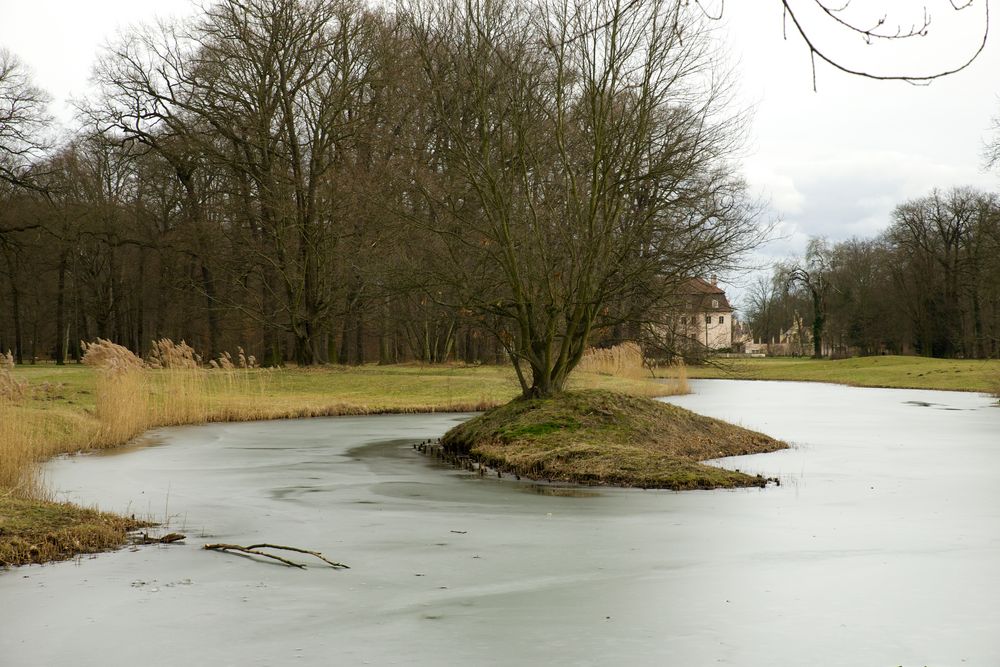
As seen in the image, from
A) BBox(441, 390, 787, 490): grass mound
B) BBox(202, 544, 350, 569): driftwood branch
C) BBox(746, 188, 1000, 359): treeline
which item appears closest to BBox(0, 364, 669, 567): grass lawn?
BBox(202, 544, 350, 569): driftwood branch

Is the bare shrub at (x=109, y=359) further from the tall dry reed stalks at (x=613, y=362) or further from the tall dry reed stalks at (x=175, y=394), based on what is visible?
the tall dry reed stalks at (x=613, y=362)

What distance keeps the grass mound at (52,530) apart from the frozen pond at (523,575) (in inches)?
14.0

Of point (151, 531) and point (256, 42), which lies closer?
point (151, 531)

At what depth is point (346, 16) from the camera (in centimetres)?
3123

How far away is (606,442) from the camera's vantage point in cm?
1348

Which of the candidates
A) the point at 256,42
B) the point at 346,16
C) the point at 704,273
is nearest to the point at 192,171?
the point at 256,42

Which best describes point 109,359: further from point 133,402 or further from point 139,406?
point 139,406

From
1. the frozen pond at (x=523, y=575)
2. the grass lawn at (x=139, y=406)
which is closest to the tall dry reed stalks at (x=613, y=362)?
the grass lawn at (x=139, y=406)

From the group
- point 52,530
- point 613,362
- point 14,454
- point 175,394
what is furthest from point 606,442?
point 613,362

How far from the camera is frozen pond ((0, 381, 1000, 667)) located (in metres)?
5.40

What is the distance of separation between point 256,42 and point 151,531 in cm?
2544

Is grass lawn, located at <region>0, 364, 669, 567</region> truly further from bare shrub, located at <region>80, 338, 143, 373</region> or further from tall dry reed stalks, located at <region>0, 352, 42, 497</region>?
bare shrub, located at <region>80, 338, 143, 373</region>

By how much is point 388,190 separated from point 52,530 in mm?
13381

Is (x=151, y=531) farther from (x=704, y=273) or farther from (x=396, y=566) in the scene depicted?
(x=704, y=273)
